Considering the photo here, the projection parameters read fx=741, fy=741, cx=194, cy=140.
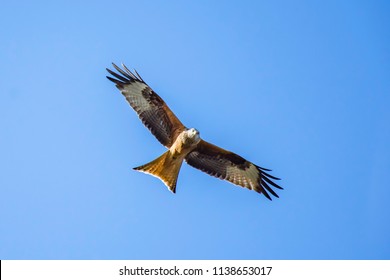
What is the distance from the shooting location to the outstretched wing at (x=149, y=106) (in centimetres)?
1330

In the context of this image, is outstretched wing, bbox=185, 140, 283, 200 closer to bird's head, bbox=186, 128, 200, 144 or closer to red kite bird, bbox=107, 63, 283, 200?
red kite bird, bbox=107, 63, 283, 200

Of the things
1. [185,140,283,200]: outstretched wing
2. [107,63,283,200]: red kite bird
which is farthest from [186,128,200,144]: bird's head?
[185,140,283,200]: outstretched wing

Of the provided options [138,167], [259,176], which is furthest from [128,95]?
[259,176]

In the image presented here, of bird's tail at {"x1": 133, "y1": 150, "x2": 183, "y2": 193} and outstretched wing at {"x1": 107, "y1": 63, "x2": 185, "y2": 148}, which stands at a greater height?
outstretched wing at {"x1": 107, "y1": 63, "x2": 185, "y2": 148}

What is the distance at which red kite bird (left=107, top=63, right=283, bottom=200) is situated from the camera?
41.9 feet

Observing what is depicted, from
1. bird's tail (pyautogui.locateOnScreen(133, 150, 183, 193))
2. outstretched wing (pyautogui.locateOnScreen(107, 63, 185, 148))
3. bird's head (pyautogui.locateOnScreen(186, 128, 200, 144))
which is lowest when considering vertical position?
bird's tail (pyautogui.locateOnScreen(133, 150, 183, 193))

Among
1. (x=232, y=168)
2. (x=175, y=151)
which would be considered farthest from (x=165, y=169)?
(x=232, y=168)

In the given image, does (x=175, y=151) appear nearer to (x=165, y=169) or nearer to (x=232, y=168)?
(x=165, y=169)

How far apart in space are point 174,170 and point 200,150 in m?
0.88

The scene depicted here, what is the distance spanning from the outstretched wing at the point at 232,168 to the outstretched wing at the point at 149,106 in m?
0.60

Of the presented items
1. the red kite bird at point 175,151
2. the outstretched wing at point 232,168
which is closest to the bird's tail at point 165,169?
the red kite bird at point 175,151

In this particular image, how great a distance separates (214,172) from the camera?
543 inches
